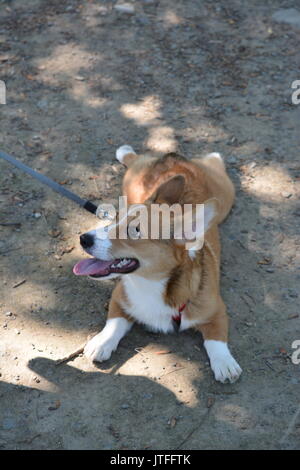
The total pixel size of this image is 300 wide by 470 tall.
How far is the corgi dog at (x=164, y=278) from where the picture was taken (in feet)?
10.3

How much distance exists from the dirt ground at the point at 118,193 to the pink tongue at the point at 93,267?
493mm

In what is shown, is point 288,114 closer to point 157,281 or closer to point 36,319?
point 157,281

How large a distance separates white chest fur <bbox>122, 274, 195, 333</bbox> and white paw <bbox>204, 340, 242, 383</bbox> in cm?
20

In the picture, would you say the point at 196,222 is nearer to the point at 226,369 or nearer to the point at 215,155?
the point at 226,369

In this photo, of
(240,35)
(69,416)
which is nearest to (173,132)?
(240,35)

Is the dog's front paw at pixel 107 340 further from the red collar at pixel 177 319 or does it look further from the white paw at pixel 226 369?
the white paw at pixel 226 369

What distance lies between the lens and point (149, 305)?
3424 mm

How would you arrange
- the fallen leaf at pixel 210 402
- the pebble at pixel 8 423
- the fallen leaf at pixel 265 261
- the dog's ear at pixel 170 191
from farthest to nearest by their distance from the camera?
the fallen leaf at pixel 265 261, the dog's ear at pixel 170 191, the fallen leaf at pixel 210 402, the pebble at pixel 8 423

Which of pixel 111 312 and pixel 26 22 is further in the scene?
pixel 26 22

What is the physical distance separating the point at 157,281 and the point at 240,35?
4.06m

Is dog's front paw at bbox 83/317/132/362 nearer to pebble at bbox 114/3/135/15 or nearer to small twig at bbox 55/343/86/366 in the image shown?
small twig at bbox 55/343/86/366

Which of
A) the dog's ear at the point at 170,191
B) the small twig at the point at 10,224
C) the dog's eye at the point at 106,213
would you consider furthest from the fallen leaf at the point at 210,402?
the small twig at the point at 10,224

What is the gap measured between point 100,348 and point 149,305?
384mm

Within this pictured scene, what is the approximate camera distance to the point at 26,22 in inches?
253
